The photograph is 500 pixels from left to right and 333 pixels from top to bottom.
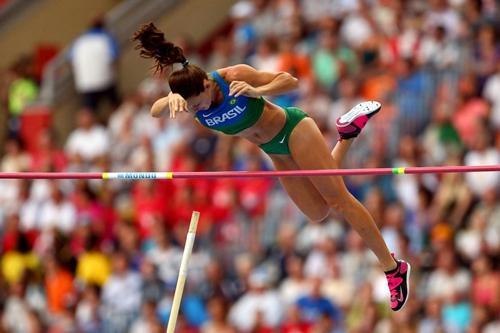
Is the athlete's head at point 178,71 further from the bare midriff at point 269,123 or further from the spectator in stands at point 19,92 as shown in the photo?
the spectator in stands at point 19,92

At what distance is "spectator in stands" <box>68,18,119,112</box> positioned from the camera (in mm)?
19594

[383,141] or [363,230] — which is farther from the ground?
[363,230]

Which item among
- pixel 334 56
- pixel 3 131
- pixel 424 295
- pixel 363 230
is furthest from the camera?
pixel 3 131

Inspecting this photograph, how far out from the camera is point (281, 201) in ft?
53.0

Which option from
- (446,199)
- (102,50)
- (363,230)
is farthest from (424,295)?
(102,50)

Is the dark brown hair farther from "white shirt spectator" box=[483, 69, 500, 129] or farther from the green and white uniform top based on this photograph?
"white shirt spectator" box=[483, 69, 500, 129]

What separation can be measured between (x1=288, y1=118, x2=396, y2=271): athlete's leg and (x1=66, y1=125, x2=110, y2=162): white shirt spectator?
7432mm

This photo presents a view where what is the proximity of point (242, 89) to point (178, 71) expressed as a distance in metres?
0.50

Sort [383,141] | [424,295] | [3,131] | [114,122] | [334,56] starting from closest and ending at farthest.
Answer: [424,295] < [383,141] < [334,56] < [114,122] < [3,131]

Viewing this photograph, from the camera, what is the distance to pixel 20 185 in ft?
60.0

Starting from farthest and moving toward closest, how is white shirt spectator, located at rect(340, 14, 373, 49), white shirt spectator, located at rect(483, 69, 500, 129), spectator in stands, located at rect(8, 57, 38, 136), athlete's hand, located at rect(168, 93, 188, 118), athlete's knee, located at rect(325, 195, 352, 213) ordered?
spectator in stands, located at rect(8, 57, 38, 136), white shirt spectator, located at rect(340, 14, 373, 49), white shirt spectator, located at rect(483, 69, 500, 129), athlete's knee, located at rect(325, 195, 352, 213), athlete's hand, located at rect(168, 93, 188, 118)

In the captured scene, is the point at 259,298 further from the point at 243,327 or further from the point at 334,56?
the point at 334,56

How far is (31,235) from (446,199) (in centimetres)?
545

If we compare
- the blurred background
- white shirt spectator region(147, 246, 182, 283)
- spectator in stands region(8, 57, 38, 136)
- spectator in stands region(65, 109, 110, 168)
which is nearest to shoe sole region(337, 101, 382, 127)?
the blurred background
